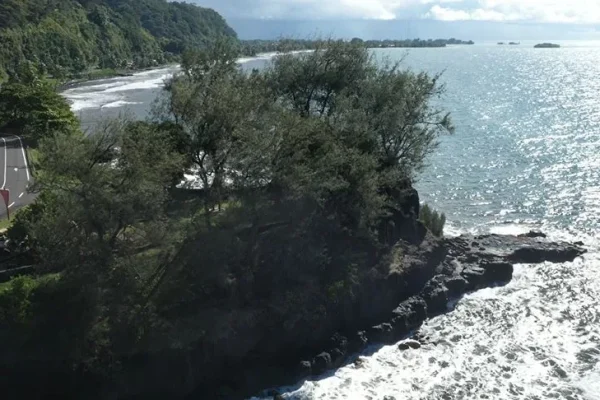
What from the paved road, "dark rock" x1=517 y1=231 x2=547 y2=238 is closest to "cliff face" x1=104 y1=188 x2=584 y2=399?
"dark rock" x1=517 y1=231 x2=547 y2=238

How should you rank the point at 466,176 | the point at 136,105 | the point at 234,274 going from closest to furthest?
the point at 234,274 < the point at 466,176 < the point at 136,105

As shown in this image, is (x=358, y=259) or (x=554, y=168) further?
(x=554, y=168)

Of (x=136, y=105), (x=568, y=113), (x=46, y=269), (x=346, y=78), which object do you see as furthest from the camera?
(x=136, y=105)

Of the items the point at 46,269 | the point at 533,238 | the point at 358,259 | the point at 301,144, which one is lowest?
the point at 533,238

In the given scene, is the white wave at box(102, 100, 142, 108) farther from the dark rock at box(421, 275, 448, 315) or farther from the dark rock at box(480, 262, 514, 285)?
the dark rock at box(421, 275, 448, 315)

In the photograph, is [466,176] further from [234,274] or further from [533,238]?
[234,274]

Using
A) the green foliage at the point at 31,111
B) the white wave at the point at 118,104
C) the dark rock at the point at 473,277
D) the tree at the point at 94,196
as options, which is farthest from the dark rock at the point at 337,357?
the white wave at the point at 118,104

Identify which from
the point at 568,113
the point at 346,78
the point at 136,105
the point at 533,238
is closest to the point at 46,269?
the point at 346,78
